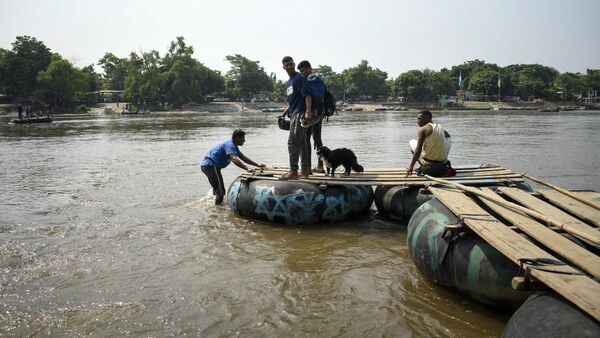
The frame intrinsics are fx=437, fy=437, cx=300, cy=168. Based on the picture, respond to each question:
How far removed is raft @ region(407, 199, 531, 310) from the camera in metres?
4.50

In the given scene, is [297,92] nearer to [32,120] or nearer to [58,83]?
[32,120]

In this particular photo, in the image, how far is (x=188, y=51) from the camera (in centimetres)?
11469

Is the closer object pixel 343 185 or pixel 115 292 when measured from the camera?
pixel 115 292

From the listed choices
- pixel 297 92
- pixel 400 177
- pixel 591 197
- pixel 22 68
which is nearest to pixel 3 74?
pixel 22 68

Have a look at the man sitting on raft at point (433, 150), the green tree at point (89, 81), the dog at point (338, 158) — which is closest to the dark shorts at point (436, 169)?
the man sitting on raft at point (433, 150)

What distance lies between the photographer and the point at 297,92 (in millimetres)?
8336

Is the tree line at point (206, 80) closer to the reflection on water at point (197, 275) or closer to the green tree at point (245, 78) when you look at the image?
the green tree at point (245, 78)

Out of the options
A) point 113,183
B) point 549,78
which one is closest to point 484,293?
point 113,183

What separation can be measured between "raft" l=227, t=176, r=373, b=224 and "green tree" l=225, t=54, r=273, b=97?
386ft

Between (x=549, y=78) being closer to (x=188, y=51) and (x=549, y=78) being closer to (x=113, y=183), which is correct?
(x=188, y=51)

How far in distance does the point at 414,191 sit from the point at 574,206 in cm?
283

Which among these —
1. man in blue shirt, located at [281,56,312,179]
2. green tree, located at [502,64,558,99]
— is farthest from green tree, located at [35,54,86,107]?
green tree, located at [502,64,558,99]

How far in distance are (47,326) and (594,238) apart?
557cm

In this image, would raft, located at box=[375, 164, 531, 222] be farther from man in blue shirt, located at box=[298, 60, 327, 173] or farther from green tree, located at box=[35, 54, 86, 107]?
green tree, located at box=[35, 54, 86, 107]
